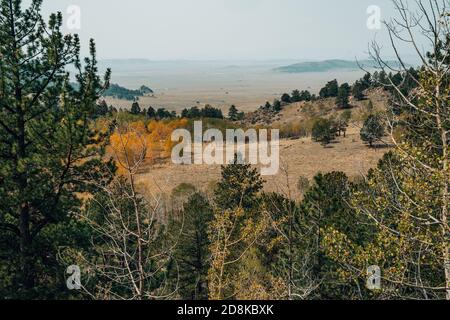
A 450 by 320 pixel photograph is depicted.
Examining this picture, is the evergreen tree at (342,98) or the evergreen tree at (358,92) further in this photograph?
the evergreen tree at (358,92)

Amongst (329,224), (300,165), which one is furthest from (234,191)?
(300,165)

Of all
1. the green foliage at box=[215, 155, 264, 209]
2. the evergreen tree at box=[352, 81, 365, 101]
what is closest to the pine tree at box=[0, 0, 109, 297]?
the green foliage at box=[215, 155, 264, 209]

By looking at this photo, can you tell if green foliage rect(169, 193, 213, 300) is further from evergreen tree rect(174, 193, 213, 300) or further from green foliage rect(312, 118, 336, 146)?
green foliage rect(312, 118, 336, 146)

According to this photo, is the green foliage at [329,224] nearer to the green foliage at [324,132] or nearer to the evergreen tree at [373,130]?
the evergreen tree at [373,130]

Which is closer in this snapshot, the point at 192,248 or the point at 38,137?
the point at 38,137

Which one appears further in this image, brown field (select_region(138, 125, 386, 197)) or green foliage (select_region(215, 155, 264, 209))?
brown field (select_region(138, 125, 386, 197))

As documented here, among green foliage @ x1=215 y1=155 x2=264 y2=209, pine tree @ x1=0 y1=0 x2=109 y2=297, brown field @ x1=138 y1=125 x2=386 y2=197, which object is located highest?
pine tree @ x1=0 y1=0 x2=109 y2=297

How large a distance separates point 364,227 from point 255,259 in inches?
288

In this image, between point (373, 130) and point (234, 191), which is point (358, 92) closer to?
point (234, 191)

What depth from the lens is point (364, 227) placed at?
62.8 ft

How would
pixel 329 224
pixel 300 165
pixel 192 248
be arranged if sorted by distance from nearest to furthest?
pixel 329 224 < pixel 192 248 < pixel 300 165

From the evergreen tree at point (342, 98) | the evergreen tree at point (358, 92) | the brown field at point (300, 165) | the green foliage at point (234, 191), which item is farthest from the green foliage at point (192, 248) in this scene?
the evergreen tree at point (358, 92)
